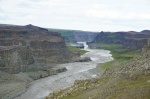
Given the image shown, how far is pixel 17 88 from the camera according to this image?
81000mm

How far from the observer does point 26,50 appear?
379 feet

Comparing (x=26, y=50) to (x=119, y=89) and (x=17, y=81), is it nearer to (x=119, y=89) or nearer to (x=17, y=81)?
(x=17, y=81)

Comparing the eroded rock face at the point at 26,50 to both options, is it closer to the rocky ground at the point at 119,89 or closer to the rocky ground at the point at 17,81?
the rocky ground at the point at 17,81

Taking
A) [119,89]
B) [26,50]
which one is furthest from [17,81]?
[119,89]

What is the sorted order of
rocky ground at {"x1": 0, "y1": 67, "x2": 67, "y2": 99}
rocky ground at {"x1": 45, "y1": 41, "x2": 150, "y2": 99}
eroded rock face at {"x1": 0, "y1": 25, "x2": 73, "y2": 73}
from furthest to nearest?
eroded rock face at {"x1": 0, "y1": 25, "x2": 73, "y2": 73}
rocky ground at {"x1": 0, "y1": 67, "x2": 67, "y2": 99}
rocky ground at {"x1": 45, "y1": 41, "x2": 150, "y2": 99}

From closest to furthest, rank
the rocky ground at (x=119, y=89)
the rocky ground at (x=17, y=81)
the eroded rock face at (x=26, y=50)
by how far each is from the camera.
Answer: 1. the rocky ground at (x=119, y=89)
2. the rocky ground at (x=17, y=81)
3. the eroded rock face at (x=26, y=50)

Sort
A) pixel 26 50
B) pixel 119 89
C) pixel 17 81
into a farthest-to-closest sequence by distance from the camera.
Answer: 1. pixel 26 50
2. pixel 17 81
3. pixel 119 89

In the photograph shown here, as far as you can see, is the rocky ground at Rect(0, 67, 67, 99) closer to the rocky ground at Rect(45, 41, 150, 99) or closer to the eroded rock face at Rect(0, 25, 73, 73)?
the eroded rock face at Rect(0, 25, 73, 73)

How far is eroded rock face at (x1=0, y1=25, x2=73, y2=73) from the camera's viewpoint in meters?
103

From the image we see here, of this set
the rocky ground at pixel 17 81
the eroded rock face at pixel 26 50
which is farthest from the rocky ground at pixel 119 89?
the eroded rock face at pixel 26 50

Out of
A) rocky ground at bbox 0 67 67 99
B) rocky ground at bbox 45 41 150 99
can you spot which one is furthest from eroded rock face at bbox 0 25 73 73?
rocky ground at bbox 45 41 150 99

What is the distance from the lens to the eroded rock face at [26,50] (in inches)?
4053

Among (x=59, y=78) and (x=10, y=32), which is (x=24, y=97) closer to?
(x=59, y=78)

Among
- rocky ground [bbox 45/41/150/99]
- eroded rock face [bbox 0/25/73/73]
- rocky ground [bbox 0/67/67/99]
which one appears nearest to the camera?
rocky ground [bbox 45/41/150/99]
